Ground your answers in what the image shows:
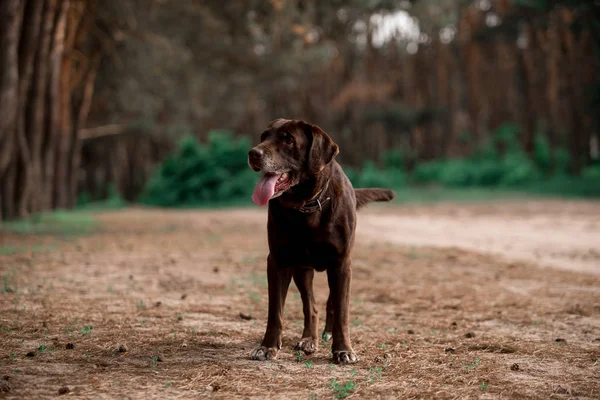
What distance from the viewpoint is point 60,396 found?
3.22 m

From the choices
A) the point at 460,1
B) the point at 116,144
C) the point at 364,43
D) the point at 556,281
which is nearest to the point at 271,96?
the point at 364,43

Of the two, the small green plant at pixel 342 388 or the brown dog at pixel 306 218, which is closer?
the small green plant at pixel 342 388

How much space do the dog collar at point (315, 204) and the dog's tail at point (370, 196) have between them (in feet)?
2.64

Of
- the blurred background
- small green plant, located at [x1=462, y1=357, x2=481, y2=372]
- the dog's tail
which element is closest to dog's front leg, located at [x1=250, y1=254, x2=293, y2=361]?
the dog's tail

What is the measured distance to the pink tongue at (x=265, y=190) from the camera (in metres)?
3.76

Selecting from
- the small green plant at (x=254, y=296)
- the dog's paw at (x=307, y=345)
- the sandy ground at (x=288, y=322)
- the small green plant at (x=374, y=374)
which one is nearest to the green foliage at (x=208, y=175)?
the sandy ground at (x=288, y=322)

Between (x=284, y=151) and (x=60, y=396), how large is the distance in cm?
188

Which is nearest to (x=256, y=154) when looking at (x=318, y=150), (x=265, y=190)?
(x=265, y=190)

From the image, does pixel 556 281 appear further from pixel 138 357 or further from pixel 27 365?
pixel 27 365

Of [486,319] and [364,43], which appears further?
[364,43]

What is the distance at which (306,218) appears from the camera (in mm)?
4023

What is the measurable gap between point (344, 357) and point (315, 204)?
984 millimetres

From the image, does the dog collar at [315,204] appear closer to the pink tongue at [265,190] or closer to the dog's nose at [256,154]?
the pink tongue at [265,190]

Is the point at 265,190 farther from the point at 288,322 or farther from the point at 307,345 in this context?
the point at 288,322
